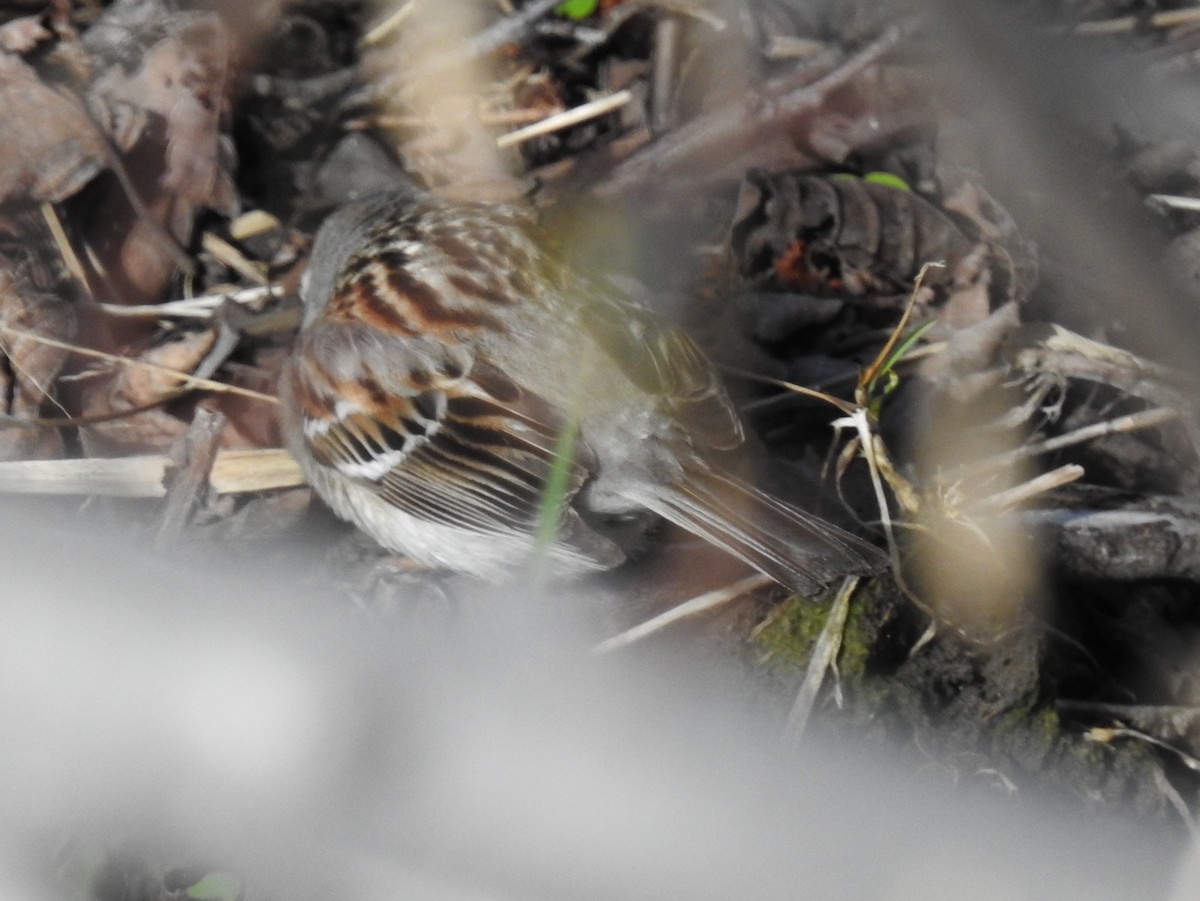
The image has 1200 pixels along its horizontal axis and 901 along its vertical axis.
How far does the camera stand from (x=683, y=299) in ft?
10.4

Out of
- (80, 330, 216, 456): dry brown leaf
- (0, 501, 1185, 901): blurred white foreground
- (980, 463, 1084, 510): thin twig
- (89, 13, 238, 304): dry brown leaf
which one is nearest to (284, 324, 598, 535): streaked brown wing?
(80, 330, 216, 456): dry brown leaf

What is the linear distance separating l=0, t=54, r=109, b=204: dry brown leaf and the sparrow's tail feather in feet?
5.75

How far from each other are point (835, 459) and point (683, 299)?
644 mm

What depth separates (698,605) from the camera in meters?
2.46

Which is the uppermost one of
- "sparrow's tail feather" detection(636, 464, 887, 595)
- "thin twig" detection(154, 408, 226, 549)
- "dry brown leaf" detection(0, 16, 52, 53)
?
"dry brown leaf" detection(0, 16, 52, 53)

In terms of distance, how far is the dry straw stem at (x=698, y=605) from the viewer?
242 centimetres

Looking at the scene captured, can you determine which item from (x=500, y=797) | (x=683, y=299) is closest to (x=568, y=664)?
(x=500, y=797)

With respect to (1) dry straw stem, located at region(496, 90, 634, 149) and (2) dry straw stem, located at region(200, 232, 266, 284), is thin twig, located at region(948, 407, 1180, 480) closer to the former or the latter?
(1) dry straw stem, located at region(496, 90, 634, 149)

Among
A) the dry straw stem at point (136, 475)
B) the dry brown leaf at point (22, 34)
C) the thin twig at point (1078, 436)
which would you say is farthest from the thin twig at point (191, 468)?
the thin twig at point (1078, 436)

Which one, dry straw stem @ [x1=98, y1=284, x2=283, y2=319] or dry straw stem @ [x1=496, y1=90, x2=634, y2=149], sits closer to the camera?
dry straw stem @ [x1=98, y1=284, x2=283, y2=319]

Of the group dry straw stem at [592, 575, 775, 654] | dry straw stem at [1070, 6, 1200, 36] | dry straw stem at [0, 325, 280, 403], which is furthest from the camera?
dry straw stem at [1070, 6, 1200, 36]

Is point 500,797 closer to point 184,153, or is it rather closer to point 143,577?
point 143,577

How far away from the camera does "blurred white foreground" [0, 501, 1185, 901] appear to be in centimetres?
138

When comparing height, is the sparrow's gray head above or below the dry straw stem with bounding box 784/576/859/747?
above
